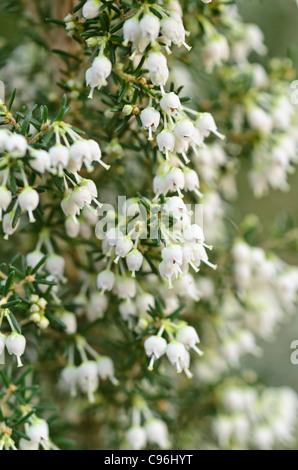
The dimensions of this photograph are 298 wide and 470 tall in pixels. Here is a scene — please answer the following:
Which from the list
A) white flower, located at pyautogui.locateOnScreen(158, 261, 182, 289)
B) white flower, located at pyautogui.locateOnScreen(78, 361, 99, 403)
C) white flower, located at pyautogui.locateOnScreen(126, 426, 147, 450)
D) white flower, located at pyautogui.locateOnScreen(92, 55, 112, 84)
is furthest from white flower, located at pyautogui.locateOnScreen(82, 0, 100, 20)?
white flower, located at pyautogui.locateOnScreen(126, 426, 147, 450)

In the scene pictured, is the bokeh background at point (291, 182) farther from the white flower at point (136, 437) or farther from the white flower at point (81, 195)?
the white flower at point (81, 195)

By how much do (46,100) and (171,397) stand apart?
2.23 ft

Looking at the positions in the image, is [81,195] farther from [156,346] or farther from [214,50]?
[214,50]

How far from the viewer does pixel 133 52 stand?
0.90 metres

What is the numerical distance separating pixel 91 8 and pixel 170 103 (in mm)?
200

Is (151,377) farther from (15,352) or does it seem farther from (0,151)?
(0,151)

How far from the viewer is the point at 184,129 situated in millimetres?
881

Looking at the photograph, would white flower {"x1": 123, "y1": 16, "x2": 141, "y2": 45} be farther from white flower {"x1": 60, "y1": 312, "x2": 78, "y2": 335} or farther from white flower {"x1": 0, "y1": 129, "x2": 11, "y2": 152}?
white flower {"x1": 60, "y1": 312, "x2": 78, "y2": 335}

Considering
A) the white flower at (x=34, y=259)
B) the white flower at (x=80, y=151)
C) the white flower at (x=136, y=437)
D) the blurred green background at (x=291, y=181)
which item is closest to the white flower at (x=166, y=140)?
the white flower at (x=80, y=151)

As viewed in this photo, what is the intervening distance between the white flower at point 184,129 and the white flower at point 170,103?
22 mm
